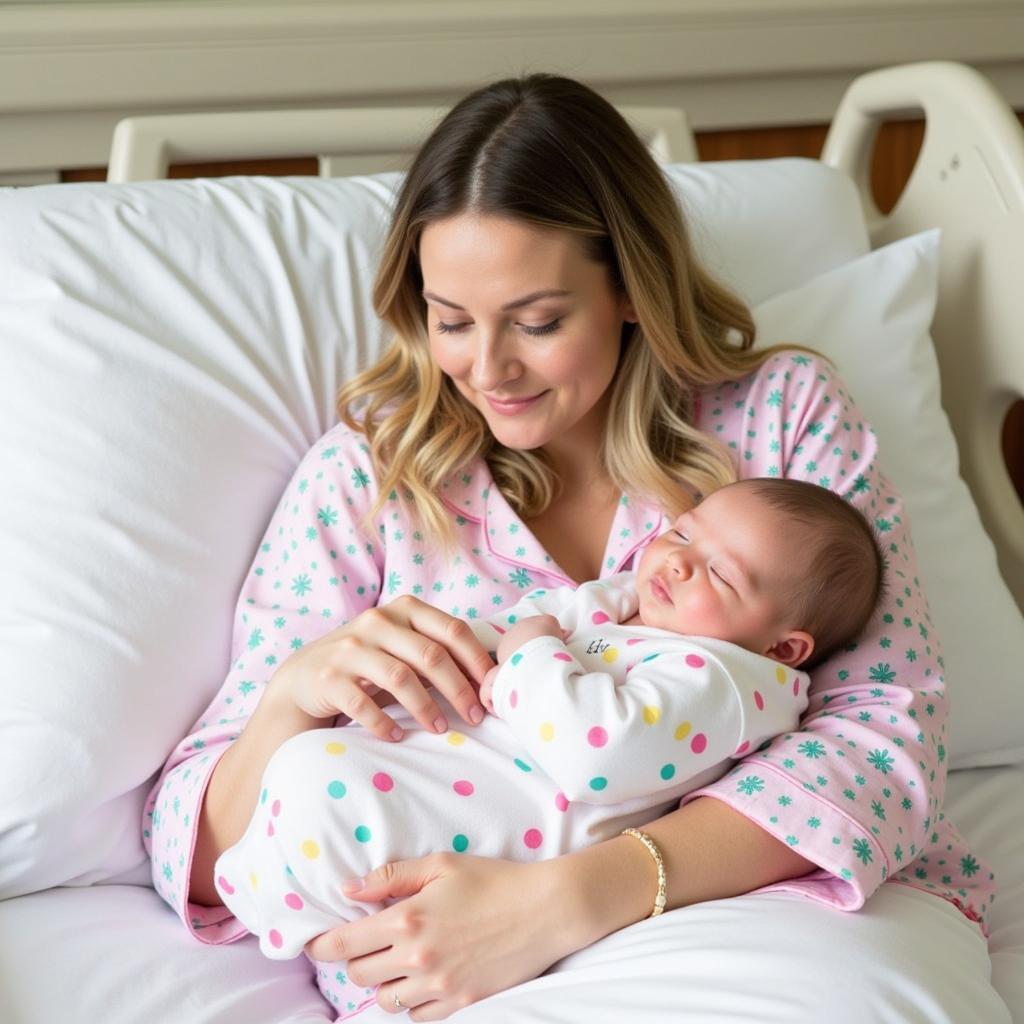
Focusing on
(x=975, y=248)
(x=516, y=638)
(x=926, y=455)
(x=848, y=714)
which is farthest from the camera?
(x=975, y=248)

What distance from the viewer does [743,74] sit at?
2680mm

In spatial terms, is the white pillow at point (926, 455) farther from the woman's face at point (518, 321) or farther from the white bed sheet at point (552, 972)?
the woman's face at point (518, 321)

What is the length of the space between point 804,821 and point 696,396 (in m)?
0.66

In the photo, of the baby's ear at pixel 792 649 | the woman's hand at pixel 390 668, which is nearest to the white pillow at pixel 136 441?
the woman's hand at pixel 390 668

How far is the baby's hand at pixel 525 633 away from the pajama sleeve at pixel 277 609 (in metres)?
0.25

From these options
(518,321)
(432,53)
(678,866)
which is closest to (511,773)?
(678,866)

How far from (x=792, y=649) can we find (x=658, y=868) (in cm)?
31

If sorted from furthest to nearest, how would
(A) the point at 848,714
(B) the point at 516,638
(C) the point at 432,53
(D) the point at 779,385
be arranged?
1. (C) the point at 432,53
2. (D) the point at 779,385
3. (A) the point at 848,714
4. (B) the point at 516,638

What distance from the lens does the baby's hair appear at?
1461 millimetres

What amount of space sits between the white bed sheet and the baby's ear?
26 centimetres

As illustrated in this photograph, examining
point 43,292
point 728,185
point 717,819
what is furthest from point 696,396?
point 43,292

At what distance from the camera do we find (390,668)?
138cm

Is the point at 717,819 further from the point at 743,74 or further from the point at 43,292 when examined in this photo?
the point at 743,74

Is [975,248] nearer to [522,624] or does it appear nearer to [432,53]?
[432,53]
